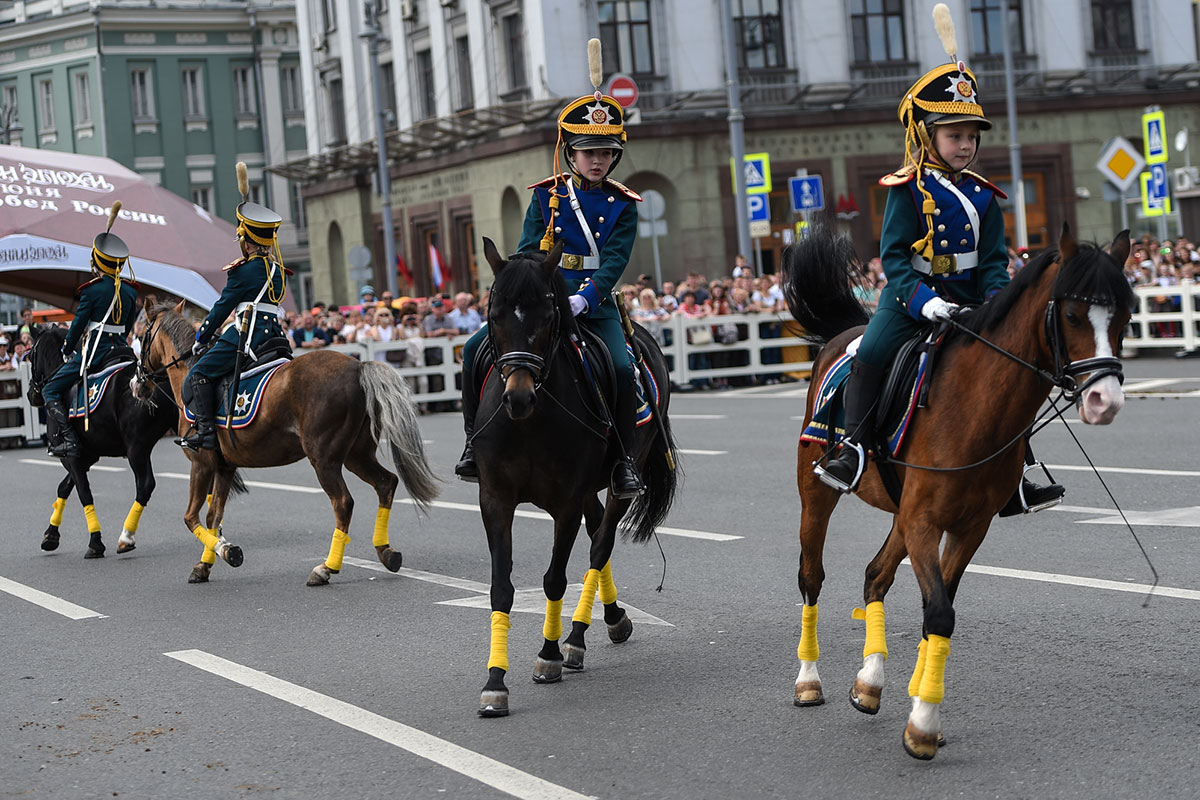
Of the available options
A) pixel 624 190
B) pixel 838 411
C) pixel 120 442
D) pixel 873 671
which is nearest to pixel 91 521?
pixel 120 442

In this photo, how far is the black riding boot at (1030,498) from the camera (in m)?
6.77

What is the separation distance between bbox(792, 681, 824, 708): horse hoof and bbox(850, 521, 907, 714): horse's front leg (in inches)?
6.1

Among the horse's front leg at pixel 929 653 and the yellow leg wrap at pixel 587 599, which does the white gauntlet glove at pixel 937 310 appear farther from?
the yellow leg wrap at pixel 587 599

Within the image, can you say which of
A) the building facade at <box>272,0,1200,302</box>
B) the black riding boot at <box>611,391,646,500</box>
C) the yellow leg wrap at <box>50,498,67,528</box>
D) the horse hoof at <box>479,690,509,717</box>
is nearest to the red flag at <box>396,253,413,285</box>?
the building facade at <box>272,0,1200,302</box>

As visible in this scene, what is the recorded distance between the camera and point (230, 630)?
9.34m

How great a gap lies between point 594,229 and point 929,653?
10.1 feet

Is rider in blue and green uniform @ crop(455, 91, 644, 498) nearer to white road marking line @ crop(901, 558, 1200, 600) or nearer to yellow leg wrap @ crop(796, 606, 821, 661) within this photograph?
yellow leg wrap @ crop(796, 606, 821, 661)

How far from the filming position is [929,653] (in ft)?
19.6

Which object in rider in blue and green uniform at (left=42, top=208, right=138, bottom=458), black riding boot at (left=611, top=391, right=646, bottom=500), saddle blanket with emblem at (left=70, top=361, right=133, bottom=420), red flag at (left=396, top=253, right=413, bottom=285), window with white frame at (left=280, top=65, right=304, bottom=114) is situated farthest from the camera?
window with white frame at (left=280, top=65, right=304, bottom=114)

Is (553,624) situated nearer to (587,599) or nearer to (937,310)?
(587,599)

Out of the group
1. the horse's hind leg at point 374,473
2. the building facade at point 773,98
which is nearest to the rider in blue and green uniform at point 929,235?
the horse's hind leg at point 374,473

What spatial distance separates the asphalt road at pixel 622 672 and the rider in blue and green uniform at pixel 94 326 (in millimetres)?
1174

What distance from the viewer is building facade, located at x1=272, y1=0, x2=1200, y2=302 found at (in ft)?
145

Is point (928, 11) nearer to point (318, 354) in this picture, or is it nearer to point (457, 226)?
point (457, 226)
